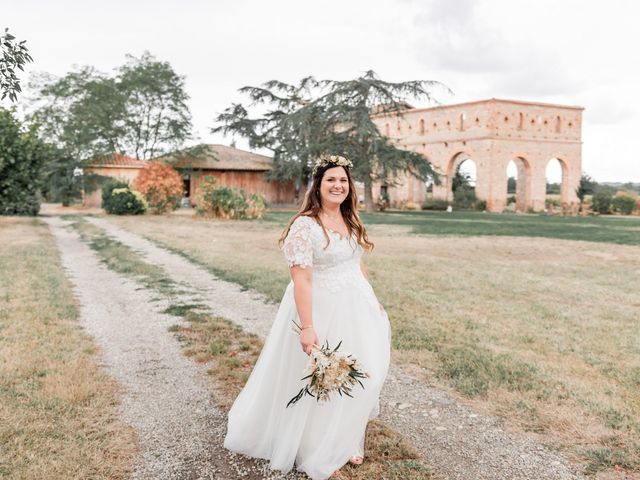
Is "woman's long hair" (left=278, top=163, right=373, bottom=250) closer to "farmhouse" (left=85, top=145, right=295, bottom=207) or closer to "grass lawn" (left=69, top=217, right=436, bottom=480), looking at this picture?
"grass lawn" (left=69, top=217, right=436, bottom=480)

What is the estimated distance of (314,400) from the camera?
3088mm

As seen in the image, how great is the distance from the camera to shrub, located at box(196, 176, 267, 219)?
79.5ft

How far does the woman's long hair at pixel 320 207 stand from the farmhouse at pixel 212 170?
31976 mm

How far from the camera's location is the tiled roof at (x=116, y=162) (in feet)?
111

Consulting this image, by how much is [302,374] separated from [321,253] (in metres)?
0.75

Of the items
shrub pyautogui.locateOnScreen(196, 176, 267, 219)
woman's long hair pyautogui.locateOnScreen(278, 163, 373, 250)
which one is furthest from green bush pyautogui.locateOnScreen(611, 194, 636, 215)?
woman's long hair pyautogui.locateOnScreen(278, 163, 373, 250)

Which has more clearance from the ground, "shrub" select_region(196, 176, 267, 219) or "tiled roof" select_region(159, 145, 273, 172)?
"tiled roof" select_region(159, 145, 273, 172)

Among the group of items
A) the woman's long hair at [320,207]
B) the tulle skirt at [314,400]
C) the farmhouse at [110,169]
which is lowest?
the tulle skirt at [314,400]

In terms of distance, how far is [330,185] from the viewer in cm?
318

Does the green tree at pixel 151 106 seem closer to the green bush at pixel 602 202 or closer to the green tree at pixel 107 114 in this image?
the green tree at pixel 107 114

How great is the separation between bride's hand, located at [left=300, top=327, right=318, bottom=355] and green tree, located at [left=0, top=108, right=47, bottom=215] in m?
21.5

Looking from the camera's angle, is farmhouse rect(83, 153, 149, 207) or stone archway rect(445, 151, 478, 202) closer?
farmhouse rect(83, 153, 149, 207)

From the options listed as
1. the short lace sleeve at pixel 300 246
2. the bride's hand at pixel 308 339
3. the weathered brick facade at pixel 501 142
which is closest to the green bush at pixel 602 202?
the weathered brick facade at pixel 501 142

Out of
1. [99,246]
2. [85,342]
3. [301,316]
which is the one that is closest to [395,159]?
[99,246]
